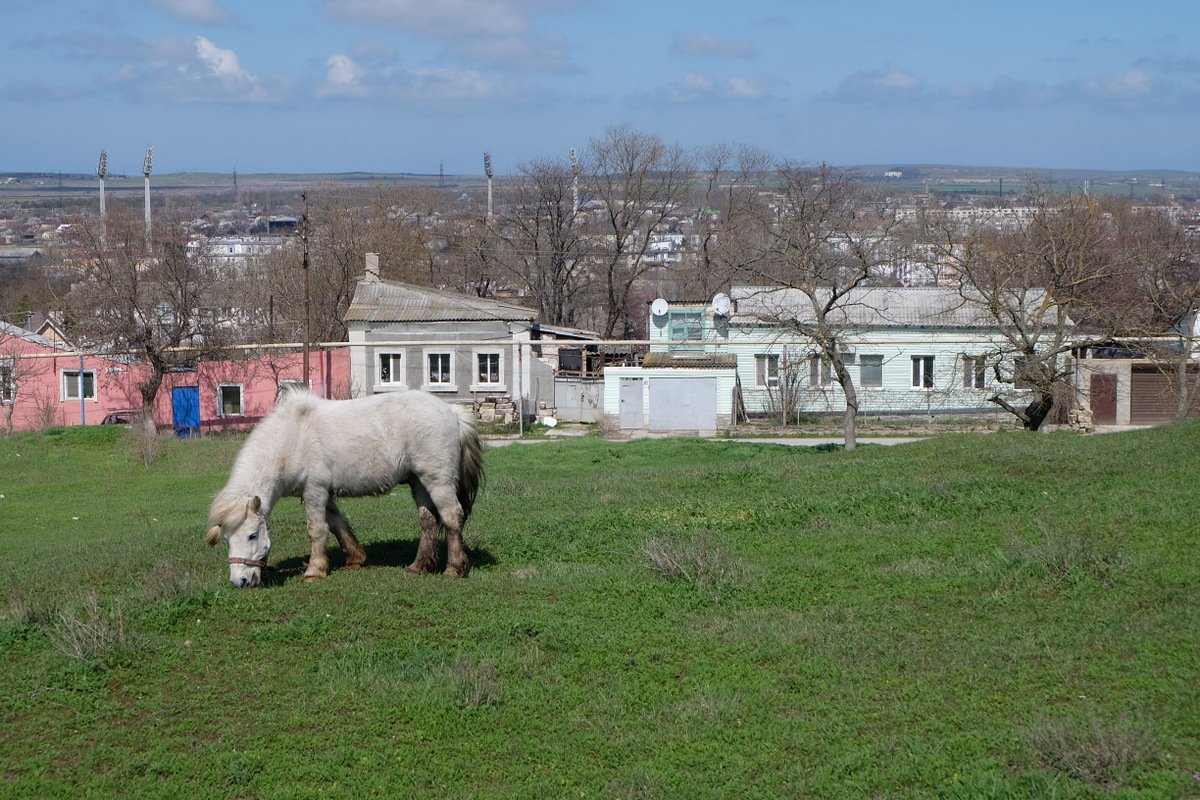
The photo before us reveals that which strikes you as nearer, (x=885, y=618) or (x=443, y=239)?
(x=885, y=618)

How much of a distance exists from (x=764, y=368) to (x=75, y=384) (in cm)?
2393

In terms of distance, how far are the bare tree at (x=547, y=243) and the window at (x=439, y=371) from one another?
73.0 feet

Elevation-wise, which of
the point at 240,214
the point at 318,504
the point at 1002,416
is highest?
the point at 240,214

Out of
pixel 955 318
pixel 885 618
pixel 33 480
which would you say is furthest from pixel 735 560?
pixel 955 318

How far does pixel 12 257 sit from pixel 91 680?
A: 96267 mm

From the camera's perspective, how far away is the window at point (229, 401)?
40.3 metres

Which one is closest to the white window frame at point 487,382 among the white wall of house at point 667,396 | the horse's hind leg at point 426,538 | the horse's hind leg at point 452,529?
the white wall of house at point 667,396

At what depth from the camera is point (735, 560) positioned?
35.8ft

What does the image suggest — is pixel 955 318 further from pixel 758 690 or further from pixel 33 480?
A: pixel 758 690

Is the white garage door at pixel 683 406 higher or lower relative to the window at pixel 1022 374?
lower

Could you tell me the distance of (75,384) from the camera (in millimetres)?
41344

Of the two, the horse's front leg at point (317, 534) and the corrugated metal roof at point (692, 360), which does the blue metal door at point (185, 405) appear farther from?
the horse's front leg at point (317, 534)

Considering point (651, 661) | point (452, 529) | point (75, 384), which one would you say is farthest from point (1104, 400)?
point (75, 384)

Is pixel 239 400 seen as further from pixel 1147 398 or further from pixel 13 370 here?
pixel 1147 398
